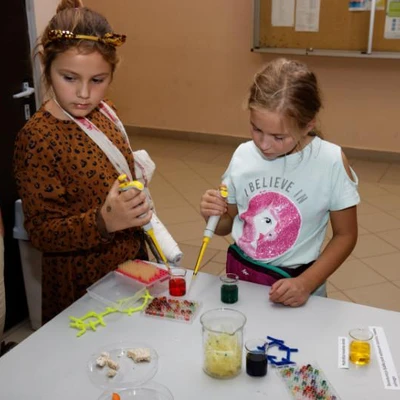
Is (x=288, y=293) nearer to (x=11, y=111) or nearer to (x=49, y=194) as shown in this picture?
(x=49, y=194)

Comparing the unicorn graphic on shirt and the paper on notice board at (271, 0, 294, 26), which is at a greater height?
the paper on notice board at (271, 0, 294, 26)

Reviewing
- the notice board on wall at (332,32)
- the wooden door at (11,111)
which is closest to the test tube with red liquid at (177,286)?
the wooden door at (11,111)

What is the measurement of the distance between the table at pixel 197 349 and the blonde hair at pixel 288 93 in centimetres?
42

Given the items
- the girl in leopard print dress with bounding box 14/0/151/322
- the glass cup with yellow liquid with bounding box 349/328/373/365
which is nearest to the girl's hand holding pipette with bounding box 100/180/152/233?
the girl in leopard print dress with bounding box 14/0/151/322

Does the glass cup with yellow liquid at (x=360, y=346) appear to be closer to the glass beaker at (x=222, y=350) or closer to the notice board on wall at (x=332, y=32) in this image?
the glass beaker at (x=222, y=350)

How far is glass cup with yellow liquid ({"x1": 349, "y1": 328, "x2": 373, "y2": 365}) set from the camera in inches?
42.3

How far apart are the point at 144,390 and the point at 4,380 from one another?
26cm

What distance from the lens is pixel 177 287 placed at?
4.32ft

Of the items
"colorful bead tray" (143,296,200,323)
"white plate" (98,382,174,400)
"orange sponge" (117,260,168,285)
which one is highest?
"orange sponge" (117,260,168,285)

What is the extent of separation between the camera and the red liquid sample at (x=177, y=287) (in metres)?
1.32

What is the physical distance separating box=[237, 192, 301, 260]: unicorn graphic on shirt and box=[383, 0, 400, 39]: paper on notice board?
9.96ft

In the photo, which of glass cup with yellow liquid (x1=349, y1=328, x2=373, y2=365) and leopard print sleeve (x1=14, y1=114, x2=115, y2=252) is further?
leopard print sleeve (x1=14, y1=114, x2=115, y2=252)

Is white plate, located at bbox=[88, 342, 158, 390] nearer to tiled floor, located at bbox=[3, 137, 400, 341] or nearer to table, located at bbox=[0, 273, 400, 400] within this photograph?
table, located at bbox=[0, 273, 400, 400]

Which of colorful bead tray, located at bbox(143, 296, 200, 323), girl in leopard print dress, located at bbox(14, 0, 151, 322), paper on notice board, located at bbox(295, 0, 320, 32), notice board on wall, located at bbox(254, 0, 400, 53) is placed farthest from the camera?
paper on notice board, located at bbox(295, 0, 320, 32)
